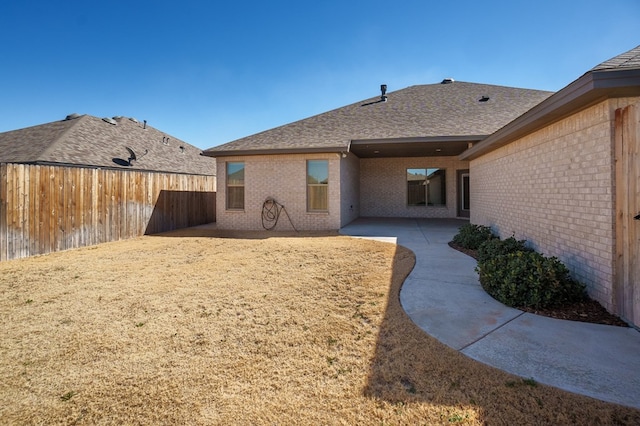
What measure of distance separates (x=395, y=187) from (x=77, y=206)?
12790 mm

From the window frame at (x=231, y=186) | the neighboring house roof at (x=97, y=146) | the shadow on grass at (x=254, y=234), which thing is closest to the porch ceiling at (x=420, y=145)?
the shadow on grass at (x=254, y=234)

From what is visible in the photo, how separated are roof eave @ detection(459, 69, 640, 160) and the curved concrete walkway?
257 cm

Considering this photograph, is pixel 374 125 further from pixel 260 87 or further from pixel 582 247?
pixel 582 247

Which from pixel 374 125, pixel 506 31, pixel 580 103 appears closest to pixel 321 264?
pixel 580 103

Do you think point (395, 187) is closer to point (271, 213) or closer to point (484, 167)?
point (484, 167)

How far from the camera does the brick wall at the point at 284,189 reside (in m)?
10.4

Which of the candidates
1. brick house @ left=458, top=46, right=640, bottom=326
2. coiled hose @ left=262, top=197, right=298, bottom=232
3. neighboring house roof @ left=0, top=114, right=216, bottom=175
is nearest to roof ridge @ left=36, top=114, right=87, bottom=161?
neighboring house roof @ left=0, top=114, right=216, bottom=175

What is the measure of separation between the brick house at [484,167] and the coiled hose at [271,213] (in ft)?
0.69

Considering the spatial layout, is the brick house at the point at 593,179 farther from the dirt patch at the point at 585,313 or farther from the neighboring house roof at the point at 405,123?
the neighboring house roof at the point at 405,123

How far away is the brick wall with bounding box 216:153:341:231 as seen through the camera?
10.4 metres

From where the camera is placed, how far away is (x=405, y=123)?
37.1 feet

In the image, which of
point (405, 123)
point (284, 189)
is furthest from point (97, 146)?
point (405, 123)

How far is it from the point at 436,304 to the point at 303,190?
739 centimetres

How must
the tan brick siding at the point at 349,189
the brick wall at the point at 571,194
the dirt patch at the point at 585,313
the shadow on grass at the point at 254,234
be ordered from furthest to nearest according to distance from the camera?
the tan brick siding at the point at 349,189 < the shadow on grass at the point at 254,234 < the brick wall at the point at 571,194 < the dirt patch at the point at 585,313
